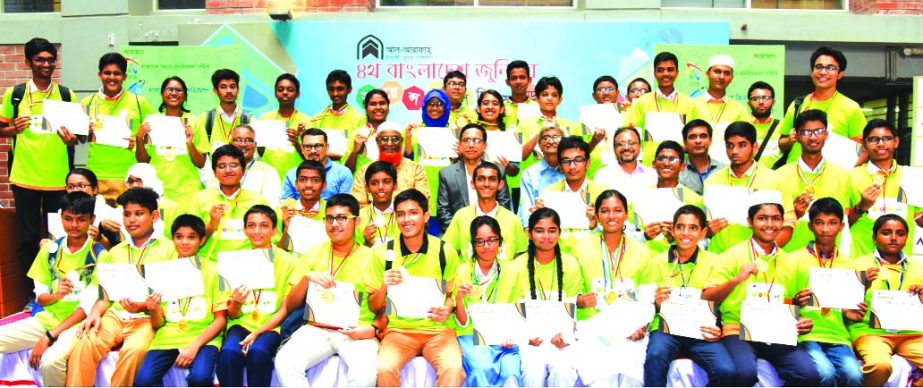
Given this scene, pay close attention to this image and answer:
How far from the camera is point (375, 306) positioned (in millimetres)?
5148

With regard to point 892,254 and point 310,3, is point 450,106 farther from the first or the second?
point 892,254

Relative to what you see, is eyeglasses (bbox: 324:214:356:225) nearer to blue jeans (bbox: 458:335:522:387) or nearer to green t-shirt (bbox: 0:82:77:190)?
blue jeans (bbox: 458:335:522:387)

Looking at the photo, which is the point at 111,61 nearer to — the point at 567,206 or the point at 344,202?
the point at 344,202

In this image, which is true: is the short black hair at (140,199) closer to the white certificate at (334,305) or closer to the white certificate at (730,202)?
the white certificate at (334,305)

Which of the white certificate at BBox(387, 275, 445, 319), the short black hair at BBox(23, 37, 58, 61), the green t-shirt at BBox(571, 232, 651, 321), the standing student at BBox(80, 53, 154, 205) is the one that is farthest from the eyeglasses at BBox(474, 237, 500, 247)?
the short black hair at BBox(23, 37, 58, 61)

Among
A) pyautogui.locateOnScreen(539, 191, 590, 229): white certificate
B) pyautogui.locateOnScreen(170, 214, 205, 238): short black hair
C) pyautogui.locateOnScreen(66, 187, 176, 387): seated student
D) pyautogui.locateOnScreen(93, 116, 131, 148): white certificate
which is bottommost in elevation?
pyautogui.locateOnScreen(66, 187, 176, 387): seated student

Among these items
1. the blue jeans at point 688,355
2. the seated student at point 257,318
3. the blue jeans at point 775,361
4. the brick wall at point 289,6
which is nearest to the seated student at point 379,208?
the seated student at point 257,318

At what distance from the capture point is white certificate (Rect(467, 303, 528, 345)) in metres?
4.89

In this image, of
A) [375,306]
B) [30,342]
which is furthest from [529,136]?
[30,342]

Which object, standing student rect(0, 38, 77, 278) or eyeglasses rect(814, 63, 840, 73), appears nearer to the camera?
eyeglasses rect(814, 63, 840, 73)

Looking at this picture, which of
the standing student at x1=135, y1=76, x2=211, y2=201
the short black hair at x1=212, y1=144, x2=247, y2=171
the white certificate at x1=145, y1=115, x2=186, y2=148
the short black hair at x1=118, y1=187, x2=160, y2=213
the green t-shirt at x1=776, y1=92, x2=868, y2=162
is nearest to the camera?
the short black hair at x1=118, y1=187, x2=160, y2=213

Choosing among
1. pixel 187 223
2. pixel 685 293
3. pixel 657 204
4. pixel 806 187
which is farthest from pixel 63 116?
pixel 806 187

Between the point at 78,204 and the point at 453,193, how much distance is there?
8.81 feet

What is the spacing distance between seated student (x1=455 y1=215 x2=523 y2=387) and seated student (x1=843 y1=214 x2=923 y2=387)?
2127mm
